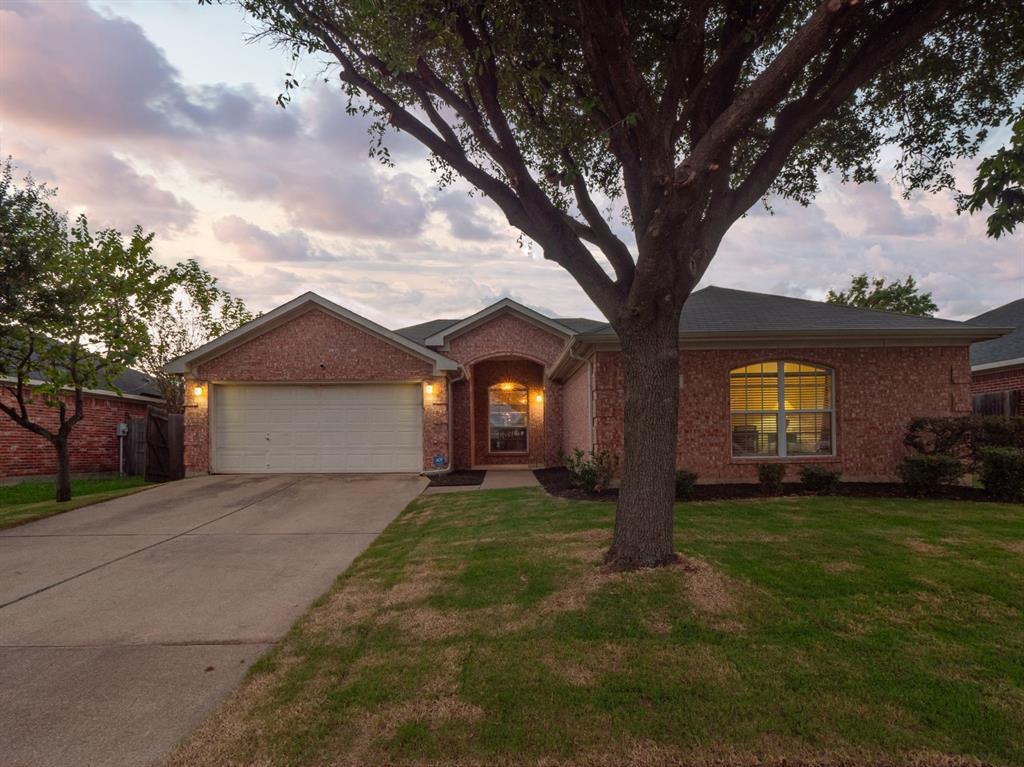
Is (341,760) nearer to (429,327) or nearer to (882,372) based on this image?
(882,372)

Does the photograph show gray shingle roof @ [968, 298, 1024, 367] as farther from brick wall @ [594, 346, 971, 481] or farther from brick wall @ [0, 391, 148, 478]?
brick wall @ [0, 391, 148, 478]

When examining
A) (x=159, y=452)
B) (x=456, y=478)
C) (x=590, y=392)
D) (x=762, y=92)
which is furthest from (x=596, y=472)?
(x=159, y=452)

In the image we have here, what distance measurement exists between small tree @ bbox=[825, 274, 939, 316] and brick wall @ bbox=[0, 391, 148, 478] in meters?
33.0

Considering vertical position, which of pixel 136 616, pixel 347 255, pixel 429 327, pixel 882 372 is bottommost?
pixel 136 616

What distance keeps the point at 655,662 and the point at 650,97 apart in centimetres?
461

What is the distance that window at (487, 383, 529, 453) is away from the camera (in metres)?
16.4

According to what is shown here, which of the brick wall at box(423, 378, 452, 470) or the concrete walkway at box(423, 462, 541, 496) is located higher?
the brick wall at box(423, 378, 452, 470)

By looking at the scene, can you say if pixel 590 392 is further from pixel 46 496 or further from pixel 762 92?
pixel 46 496

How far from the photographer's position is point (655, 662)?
3.23 m

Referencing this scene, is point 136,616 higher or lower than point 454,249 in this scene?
lower

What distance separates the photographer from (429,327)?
19453 mm

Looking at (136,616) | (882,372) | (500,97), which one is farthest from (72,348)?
(882,372)

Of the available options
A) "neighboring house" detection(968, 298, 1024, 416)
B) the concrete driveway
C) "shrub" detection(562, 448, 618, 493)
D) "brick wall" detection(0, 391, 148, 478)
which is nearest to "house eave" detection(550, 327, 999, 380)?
"shrub" detection(562, 448, 618, 493)

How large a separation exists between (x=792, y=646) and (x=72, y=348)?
1278cm
